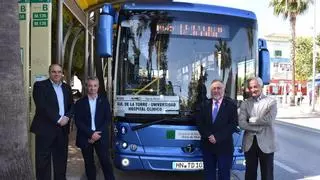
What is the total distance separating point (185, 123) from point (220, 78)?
0.88 meters

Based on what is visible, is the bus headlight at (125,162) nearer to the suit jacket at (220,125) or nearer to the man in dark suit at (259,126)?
the suit jacket at (220,125)

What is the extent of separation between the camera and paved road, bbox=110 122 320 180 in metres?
9.03

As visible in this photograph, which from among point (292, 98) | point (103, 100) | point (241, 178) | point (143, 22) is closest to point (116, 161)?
point (103, 100)

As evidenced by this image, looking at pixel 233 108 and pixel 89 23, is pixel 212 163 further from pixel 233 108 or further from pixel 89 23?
pixel 89 23

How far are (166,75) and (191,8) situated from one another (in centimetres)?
114

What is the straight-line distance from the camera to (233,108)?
6703mm

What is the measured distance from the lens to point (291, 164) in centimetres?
1069

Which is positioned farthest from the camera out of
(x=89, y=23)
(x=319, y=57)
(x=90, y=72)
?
(x=319, y=57)

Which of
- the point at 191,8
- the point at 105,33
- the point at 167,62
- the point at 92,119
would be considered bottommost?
the point at 92,119

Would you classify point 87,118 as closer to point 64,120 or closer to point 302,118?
point 64,120

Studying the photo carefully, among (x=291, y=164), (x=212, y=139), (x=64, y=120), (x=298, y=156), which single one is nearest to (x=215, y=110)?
(x=212, y=139)

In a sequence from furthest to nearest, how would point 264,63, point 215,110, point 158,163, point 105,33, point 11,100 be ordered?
1. point 264,63
2. point 158,163
3. point 105,33
4. point 215,110
5. point 11,100

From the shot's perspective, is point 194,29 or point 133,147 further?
point 194,29

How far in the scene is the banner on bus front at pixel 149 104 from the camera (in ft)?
23.6
